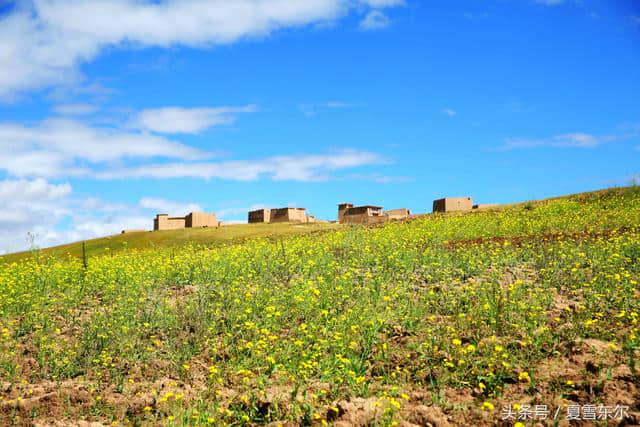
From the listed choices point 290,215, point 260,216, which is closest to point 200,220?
point 260,216

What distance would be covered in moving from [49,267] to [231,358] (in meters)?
8.70

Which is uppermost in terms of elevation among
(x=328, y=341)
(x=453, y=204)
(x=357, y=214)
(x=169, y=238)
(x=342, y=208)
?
(x=342, y=208)

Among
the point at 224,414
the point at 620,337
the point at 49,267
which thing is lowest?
the point at 224,414

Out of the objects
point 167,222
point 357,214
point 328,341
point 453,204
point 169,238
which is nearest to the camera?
point 328,341

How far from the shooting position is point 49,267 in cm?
1452

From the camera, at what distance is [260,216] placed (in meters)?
47.7

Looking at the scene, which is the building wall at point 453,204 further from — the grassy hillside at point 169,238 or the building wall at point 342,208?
the grassy hillside at point 169,238

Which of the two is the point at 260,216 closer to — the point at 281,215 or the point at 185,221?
the point at 281,215

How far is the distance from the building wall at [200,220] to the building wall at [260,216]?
327cm

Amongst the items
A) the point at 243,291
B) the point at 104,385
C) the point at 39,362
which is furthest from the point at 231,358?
the point at 39,362

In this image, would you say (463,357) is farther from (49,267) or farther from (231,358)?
(49,267)

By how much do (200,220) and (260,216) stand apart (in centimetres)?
532

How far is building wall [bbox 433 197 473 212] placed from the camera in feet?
126

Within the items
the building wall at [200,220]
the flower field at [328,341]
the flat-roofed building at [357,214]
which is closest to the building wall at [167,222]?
the building wall at [200,220]
